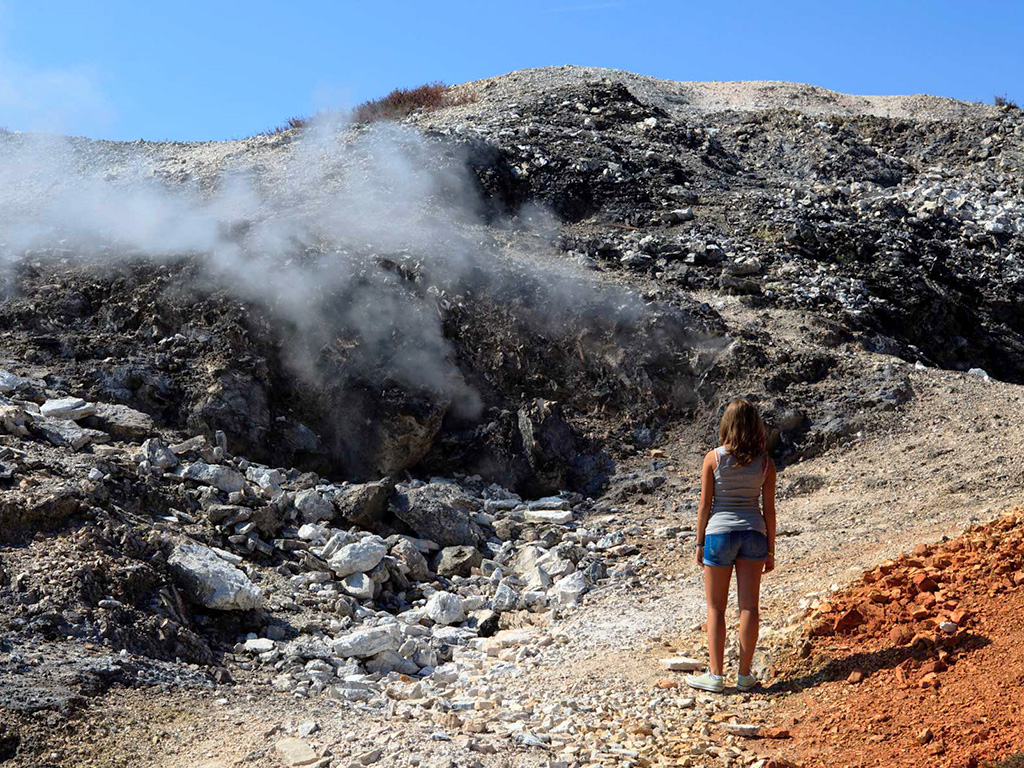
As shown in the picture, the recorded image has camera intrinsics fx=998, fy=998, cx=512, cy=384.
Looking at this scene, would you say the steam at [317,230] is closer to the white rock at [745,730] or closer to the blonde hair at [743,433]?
the blonde hair at [743,433]

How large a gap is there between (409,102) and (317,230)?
26.4ft

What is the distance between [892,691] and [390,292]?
664 centimetres

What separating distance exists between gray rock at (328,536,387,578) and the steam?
2.60m

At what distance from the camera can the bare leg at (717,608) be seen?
449 cm

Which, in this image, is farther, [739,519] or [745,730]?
[739,519]

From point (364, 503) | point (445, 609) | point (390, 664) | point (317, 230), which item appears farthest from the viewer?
point (317, 230)

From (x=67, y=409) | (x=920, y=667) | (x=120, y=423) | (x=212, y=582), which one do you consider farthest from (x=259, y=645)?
(x=920, y=667)

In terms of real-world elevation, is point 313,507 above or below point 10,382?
below

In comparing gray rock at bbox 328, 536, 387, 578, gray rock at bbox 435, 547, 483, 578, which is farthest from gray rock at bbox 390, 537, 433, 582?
gray rock at bbox 328, 536, 387, 578

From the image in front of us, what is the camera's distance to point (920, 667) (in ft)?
14.2

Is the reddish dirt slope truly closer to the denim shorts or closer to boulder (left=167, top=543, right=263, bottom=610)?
the denim shorts

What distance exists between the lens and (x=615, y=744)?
423 cm

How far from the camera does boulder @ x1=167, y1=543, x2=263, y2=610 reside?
19.4 feet

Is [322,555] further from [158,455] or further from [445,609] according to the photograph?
[158,455]
